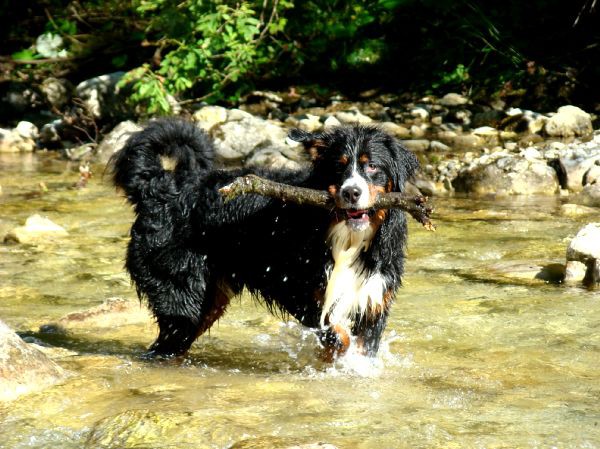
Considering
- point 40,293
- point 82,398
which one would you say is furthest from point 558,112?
point 82,398

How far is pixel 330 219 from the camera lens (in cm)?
502

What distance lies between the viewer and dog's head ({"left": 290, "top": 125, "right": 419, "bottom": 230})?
4762 mm

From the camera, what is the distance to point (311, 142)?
201 inches

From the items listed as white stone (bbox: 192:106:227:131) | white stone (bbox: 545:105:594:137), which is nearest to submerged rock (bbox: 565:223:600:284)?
white stone (bbox: 545:105:594:137)

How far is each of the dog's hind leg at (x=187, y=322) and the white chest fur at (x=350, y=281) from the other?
0.77 metres

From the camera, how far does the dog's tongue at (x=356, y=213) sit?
4.82m

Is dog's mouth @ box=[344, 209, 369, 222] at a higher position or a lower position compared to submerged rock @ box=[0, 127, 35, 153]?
higher

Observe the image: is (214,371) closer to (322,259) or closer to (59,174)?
(322,259)

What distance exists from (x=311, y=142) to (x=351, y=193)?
554 millimetres

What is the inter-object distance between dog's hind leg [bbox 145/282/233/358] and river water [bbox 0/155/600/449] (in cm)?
16

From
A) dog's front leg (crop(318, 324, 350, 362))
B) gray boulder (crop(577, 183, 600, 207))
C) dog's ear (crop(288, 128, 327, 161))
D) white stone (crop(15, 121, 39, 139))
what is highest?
dog's ear (crop(288, 128, 327, 161))

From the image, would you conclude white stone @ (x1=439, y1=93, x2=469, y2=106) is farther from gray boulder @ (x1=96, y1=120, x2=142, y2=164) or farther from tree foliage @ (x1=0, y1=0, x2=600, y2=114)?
gray boulder @ (x1=96, y1=120, x2=142, y2=164)

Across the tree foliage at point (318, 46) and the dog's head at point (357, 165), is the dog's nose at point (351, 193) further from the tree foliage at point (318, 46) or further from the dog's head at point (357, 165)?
the tree foliage at point (318, 46)

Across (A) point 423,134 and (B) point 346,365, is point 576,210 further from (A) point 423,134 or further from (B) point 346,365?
(B) point 346,365
